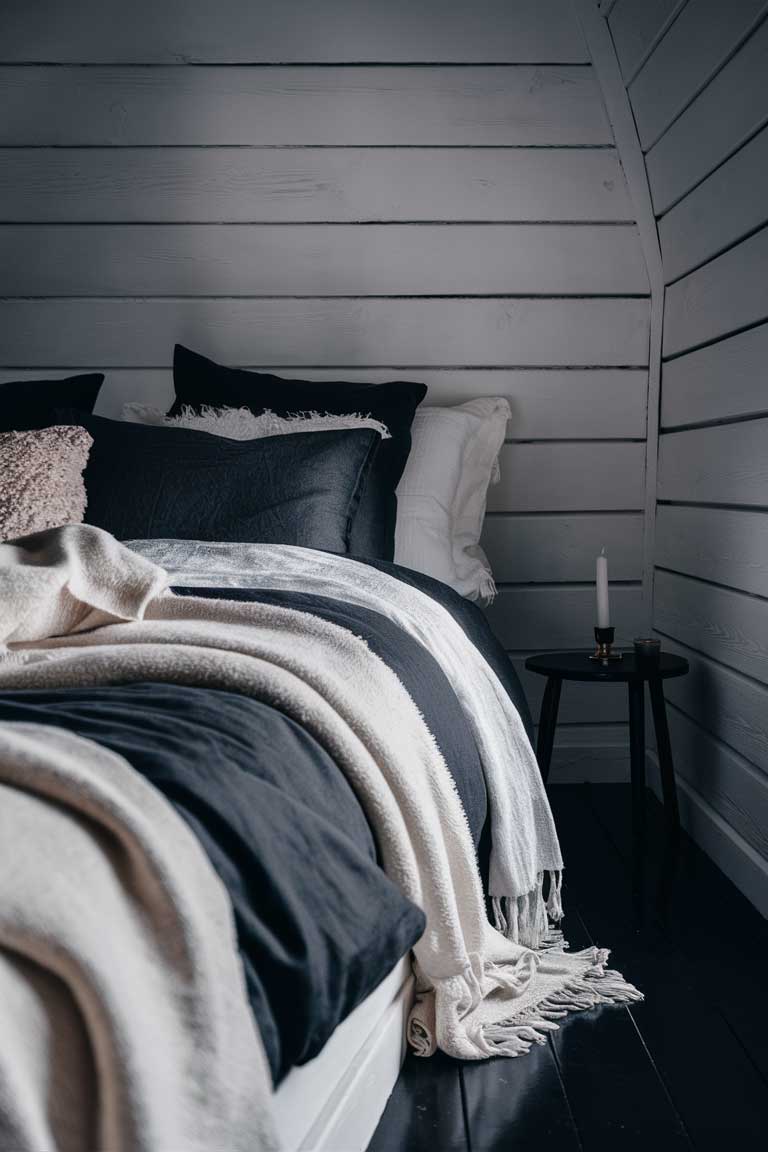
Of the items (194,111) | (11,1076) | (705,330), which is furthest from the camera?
(194,111)

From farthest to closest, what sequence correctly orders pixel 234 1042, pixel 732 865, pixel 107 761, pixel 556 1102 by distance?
1. pixel 732 865
2. pixel 556 1102
3. pixel 107 761
4. pixel 234 1042

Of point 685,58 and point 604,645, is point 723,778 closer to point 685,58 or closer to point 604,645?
point 604,645

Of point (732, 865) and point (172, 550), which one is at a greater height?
point (172, 550)

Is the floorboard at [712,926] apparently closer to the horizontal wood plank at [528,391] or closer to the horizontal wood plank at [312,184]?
the horizontal wood plank at [528,391]

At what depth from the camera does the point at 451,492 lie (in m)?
2.53

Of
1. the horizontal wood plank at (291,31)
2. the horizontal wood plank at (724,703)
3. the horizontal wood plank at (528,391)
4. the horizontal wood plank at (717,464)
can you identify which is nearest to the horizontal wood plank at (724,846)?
the horizontal wood plank at (724,703)

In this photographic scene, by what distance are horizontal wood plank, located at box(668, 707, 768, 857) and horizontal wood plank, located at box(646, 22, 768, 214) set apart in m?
1.20

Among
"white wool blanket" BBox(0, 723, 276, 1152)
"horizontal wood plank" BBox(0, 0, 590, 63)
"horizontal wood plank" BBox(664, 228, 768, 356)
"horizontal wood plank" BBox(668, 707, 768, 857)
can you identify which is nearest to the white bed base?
"white wool blanket" BBox(0, 723, 276, 1152)

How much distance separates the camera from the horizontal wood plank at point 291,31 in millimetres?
2596

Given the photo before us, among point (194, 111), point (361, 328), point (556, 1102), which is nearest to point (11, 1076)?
point (556, 1102)

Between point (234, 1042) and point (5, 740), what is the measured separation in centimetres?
27

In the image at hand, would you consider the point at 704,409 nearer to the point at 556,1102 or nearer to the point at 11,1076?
the point at 556,1102

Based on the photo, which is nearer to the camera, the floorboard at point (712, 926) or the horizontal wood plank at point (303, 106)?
the floorboard at point (712, 926)

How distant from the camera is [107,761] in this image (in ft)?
2.65
